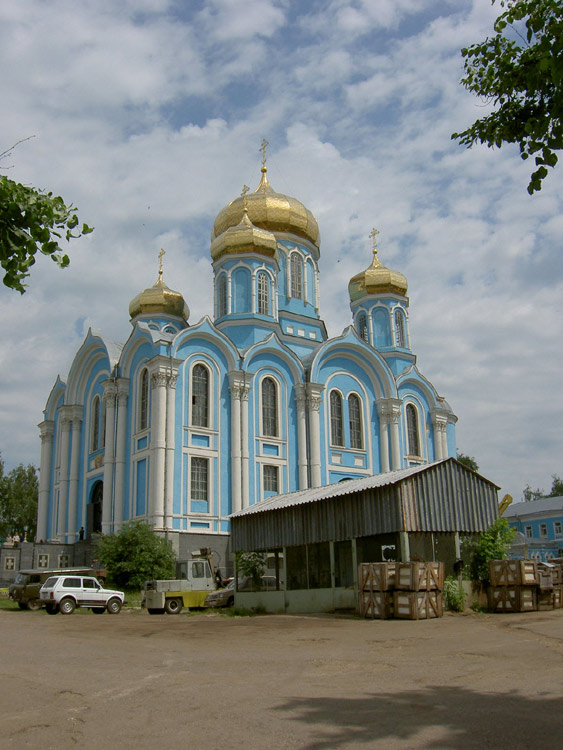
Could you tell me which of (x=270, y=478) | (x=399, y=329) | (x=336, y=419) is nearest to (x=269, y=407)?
(x=270, y=478)

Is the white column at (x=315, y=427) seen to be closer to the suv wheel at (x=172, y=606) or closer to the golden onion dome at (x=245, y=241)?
the golden onion dome at (x=245, y=241)

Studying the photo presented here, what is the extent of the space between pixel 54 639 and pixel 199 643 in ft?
9.86

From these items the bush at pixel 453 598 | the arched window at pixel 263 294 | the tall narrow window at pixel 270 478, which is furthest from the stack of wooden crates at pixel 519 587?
the arched window at pixel 263 294

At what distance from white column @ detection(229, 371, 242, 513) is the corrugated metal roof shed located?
28.2ft

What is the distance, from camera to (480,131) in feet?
24.0

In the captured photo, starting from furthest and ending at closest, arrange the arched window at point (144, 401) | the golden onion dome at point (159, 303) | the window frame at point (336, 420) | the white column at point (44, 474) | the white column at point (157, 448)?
the golden onion dome at point (159, 303), the white column at point (44, 474), the window frame at point (336, 420), the arched window at point (144, 401), the white column at point (157, 448)

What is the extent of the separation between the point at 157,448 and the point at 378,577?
14.1m

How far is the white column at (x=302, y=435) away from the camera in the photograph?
32688mm

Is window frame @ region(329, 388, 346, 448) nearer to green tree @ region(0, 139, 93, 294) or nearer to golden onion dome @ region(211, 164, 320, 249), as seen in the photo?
golden onion dome @ region(211, 164, 320, 249)

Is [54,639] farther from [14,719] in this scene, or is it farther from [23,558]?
[23,558]

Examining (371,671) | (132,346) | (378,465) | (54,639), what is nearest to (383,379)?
(378,465)

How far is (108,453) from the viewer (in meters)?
32.1

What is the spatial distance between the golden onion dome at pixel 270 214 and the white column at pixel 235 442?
33.2 ft

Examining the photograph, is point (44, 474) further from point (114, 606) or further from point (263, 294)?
point (114, 606)
